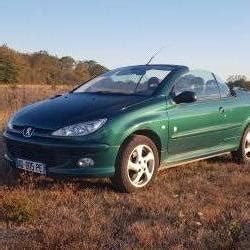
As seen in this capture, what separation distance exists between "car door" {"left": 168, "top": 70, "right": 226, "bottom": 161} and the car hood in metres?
0.60

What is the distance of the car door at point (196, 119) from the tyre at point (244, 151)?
80cm

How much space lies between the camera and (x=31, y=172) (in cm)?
701

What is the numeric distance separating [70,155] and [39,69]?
51209 mm

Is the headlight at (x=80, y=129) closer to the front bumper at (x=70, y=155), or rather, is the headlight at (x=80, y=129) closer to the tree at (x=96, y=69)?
the front bumper at (x=70, y=155)

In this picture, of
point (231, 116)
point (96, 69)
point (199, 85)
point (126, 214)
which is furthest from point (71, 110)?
point (96, 69)

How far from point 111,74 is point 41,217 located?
3.60 m

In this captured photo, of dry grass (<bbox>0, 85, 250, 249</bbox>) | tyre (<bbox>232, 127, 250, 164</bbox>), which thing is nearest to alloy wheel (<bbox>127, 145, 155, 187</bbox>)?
dry grass (<bbox>0, 85, 250, 249</bbox>)

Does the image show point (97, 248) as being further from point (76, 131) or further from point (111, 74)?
point (111, 74)

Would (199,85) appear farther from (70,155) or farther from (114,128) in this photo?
(70,155)

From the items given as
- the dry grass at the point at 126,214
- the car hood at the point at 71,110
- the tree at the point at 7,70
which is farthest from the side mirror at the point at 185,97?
the tree at the point at 7,70

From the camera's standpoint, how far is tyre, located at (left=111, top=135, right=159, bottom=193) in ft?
22.8

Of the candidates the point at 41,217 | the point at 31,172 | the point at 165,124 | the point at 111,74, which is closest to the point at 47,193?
the point at 31,172

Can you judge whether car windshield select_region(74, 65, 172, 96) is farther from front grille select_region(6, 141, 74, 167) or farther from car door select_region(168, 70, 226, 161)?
front grille select_region(6, 141, 74, 167)

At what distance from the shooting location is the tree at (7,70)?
46.8 meters
